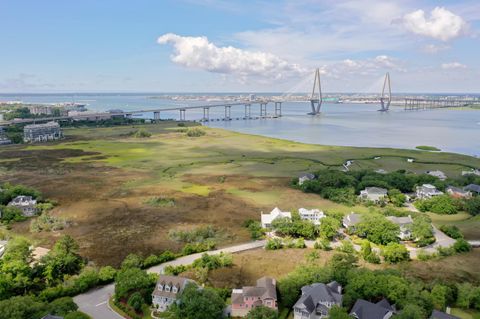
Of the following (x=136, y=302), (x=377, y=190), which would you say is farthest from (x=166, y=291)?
(x=377, y=190)

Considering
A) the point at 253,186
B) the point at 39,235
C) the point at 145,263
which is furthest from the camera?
the point at 253,186

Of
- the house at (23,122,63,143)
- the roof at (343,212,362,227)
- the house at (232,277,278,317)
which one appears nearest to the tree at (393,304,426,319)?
the house at (232,277,278,317)

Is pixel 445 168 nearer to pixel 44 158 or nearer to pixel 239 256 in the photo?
pixel 239 256

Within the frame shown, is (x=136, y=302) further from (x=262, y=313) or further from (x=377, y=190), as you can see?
(x=377, y=190)

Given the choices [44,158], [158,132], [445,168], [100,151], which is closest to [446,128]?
[445,168]

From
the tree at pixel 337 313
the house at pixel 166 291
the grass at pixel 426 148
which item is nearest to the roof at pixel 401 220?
the tree at pixel 337 313

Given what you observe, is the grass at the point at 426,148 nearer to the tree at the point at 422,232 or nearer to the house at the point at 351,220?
the tree at the point at 422,232
